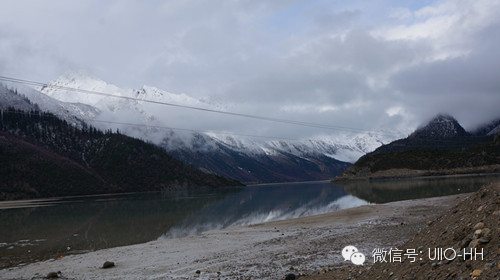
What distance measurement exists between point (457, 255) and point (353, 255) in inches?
403

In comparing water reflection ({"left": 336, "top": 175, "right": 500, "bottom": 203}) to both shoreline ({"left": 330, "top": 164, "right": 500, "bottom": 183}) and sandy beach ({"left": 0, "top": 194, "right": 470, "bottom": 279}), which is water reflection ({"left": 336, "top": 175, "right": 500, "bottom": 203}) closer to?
sandy beach ({"left": 0, "top": 194, "right": 470, "bottom": 279})

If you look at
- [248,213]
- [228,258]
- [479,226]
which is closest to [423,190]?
[248,213]

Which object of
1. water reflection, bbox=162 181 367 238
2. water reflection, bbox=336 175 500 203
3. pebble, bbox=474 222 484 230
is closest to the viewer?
pebble, bbox=474 222 484 230

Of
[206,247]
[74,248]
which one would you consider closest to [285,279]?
[206,247]

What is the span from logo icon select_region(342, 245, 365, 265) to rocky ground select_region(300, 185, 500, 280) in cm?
388

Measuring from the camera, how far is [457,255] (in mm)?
8898

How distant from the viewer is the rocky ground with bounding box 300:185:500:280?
309 inches

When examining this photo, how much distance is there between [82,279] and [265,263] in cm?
946

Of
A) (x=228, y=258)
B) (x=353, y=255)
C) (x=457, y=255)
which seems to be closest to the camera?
(x=457, y=255)

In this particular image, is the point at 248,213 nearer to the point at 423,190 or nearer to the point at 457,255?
the point at 423,190

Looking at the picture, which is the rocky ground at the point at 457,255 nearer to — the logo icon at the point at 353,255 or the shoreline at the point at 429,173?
the logo icon at the point at 353,255

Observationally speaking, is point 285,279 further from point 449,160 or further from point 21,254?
point 449,160

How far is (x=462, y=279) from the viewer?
764 centimetres

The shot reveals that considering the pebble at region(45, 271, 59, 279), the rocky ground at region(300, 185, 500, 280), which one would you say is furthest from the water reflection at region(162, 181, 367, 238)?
the rocky ground at region(300, 185, 500, 280)
